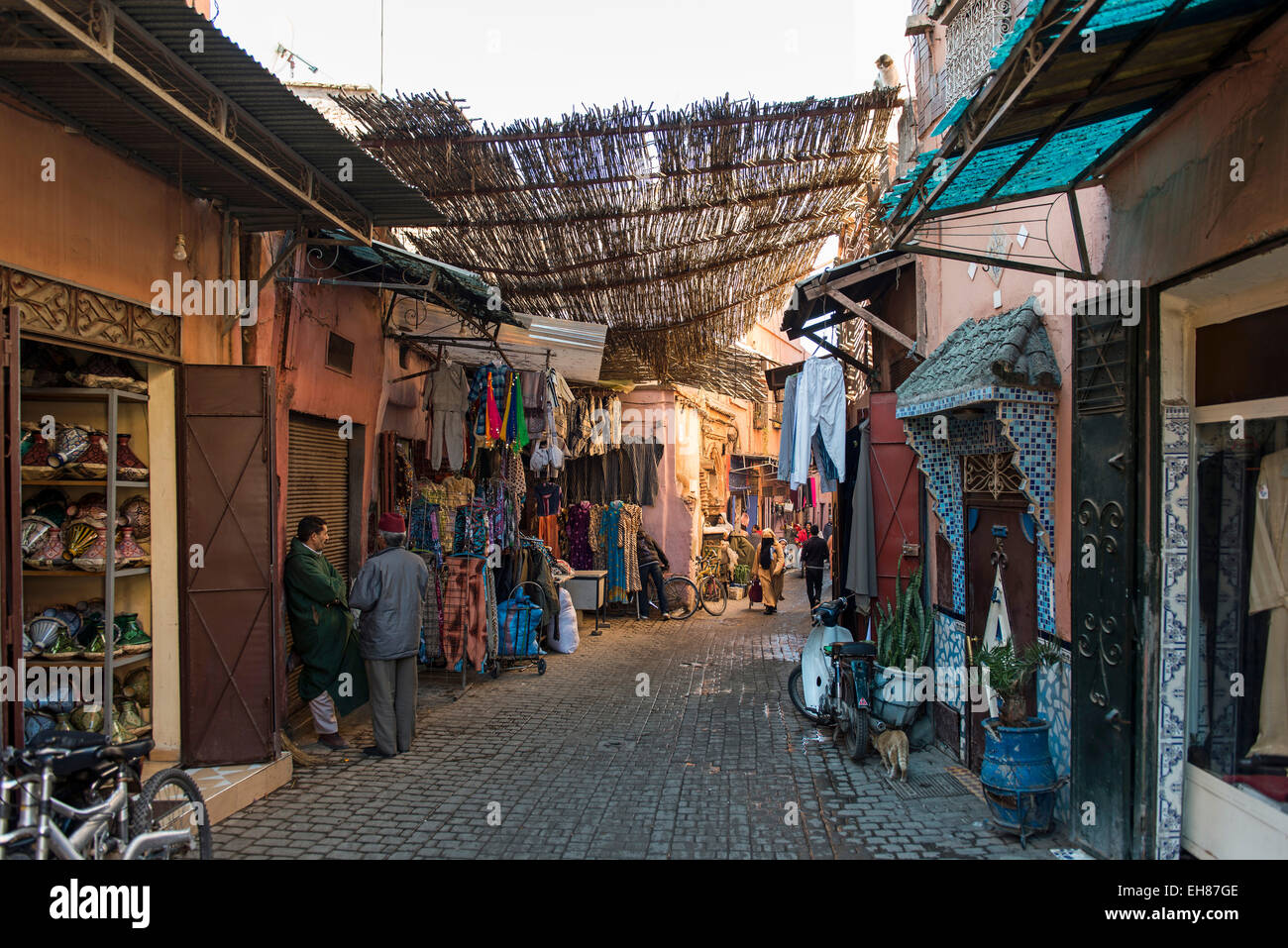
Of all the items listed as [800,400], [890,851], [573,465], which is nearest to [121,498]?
[890,851]

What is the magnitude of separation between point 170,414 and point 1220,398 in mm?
6534

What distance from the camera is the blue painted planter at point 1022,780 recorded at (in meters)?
4.80

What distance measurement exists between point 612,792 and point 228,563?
3.26m

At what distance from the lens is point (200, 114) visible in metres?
4.60

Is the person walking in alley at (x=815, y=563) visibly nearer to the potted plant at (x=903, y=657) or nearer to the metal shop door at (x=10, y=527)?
the potted plant at (x=903, y=657)

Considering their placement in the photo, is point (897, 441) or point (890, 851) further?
point (897, 441)

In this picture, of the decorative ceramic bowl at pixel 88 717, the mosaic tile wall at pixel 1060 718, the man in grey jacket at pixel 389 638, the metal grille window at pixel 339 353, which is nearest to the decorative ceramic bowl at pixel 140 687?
the decorative ceramic bowl at pixel 88 717

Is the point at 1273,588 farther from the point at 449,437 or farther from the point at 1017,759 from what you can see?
the point at 449,437

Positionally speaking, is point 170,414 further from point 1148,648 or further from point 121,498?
point 1148,648

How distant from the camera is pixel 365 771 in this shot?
6.34m

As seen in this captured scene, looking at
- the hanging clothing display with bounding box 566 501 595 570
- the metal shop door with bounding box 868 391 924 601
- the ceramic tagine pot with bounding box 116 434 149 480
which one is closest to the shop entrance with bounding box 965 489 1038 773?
the metal shop door with bounding box 868 391 924 601

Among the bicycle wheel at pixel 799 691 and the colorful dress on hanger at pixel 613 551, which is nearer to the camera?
the bicycle wheel at pixel 799 691

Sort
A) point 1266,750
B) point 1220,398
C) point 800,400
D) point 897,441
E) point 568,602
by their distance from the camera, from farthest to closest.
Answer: point 568,602 < point 800,400 < point 897,441 < point 1220,398 < point 1266,750

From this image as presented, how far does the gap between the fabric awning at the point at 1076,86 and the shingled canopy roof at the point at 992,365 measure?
70 centimetres
